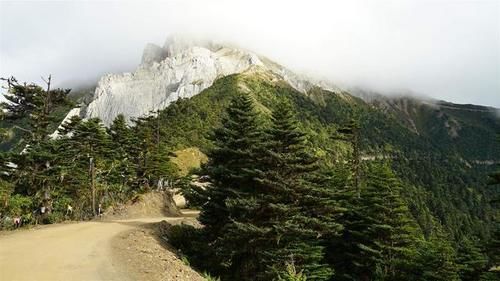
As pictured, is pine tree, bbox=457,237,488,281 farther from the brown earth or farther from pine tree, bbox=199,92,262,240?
the brown earth

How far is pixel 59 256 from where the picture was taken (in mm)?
16297

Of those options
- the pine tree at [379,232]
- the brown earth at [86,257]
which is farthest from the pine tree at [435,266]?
the brown earth at [86,257]

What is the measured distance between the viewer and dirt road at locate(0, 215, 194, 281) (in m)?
13.9

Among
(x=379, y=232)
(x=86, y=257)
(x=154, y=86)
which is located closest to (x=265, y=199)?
(x=86, y=257)

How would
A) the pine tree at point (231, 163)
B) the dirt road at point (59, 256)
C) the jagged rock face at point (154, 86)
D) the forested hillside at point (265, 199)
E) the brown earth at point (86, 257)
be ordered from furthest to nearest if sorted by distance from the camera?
the jagged rock face at point (154, 86) → the pine tree at point (231, 163) → the forested hillside at point (265, 199) → the brown earth at point (86, 257) → the dirt road at point (59, 256)

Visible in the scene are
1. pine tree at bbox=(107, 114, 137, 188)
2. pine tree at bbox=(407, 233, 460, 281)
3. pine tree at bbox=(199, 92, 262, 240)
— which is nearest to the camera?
pine tree at bbox=(199, 92, 262, 240)

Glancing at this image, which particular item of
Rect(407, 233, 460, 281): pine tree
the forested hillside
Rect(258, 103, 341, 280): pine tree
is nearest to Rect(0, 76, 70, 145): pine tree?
the forested hillside

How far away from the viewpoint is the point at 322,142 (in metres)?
155

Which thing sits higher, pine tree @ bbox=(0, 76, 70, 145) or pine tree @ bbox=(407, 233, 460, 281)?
pine tree @ bbox=(0, 76, 70, 145)

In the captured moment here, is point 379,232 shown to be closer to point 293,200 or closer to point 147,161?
point 293,200

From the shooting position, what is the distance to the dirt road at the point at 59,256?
13.9 meters

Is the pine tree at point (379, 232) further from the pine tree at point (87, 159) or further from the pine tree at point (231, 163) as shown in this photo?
the pine tree at point (87, 159)

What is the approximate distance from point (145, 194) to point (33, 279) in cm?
3055

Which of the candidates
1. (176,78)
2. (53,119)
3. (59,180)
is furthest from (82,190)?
(176,78)
